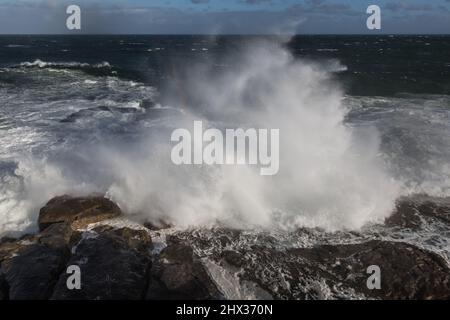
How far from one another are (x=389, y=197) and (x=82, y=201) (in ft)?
24.0

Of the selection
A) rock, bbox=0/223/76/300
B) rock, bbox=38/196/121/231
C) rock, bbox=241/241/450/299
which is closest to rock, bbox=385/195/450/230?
rock, bbox=241/241/450/299

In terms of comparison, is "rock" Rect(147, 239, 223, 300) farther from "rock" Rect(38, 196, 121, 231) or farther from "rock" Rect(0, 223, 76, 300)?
"rock" Rect(38, 196, 121, 231)

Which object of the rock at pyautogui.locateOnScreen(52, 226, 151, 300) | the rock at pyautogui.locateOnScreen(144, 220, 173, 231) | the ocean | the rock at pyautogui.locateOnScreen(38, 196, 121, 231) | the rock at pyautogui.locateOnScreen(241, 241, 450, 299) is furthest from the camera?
the ocean

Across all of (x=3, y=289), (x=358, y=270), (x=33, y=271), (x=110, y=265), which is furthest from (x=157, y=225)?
(x=358, y=270)

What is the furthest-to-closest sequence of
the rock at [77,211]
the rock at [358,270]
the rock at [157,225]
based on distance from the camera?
the rock at [157,225]
the rock at [77,211]
the rock at [358,270]

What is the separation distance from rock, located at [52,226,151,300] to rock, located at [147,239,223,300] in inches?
7.5

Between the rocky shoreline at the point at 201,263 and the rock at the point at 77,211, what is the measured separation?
22 mm

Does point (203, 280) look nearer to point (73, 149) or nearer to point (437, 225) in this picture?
point (437, 225)

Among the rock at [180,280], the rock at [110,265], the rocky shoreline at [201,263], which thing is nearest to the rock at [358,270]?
the rocky shoreline at [201,263]

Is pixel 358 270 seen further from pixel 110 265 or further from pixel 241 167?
pixel 241 167

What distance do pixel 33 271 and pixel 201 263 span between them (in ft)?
9.28

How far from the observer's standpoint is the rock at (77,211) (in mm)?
8727

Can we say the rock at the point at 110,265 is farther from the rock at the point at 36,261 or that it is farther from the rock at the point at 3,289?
the rock at the point at 3,289

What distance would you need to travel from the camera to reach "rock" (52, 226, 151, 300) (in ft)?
20.4
